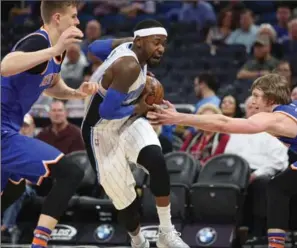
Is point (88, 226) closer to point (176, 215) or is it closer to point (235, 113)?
point (176, 215)

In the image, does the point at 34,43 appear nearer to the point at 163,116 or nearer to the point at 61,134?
Result: the point at 163,116

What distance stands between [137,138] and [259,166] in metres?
2.58

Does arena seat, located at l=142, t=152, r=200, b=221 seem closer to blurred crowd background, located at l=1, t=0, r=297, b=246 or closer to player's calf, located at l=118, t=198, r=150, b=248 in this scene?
blurred crowd background, located at l=1, t=0, r=297, b=246

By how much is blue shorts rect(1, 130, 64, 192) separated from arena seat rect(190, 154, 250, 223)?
260cm

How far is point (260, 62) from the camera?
11945 millimetres

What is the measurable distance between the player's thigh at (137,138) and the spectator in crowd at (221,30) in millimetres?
7110

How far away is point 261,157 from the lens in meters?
9.20

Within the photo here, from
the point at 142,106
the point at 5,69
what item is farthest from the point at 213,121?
the point at 5,69

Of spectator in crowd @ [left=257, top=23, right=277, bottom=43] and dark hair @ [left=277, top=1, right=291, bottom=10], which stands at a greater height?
dark hair @ [left=277, top=1, right=291, bottom=10]

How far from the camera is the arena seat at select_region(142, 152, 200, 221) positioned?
29.5 feet

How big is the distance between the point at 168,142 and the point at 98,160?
2730mm

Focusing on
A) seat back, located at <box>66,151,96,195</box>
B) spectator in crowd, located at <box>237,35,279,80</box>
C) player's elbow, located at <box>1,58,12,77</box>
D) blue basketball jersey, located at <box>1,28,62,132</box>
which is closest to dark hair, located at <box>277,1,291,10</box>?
spectator in crowd, located at <box>237,35,279,80</box>

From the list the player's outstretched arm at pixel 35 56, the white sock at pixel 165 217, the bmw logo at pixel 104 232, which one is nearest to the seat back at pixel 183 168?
the bmw logo at pixel 104 232

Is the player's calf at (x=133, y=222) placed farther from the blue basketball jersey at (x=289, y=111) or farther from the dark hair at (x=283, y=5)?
the dark hair at (x=283, y=5)
